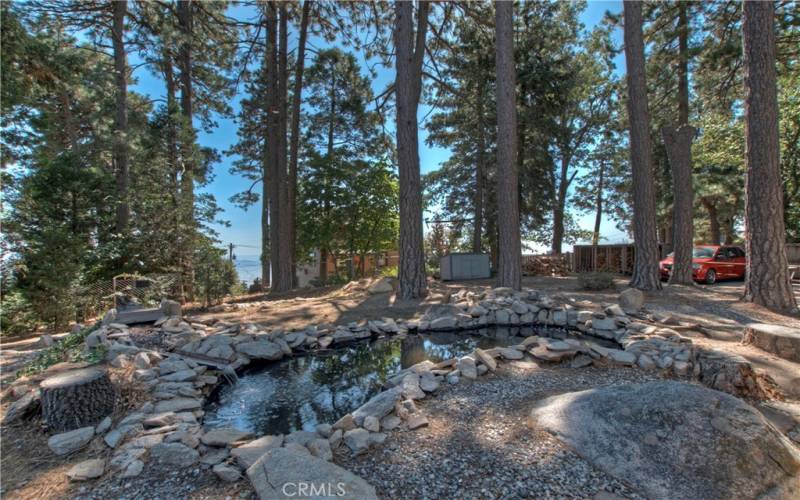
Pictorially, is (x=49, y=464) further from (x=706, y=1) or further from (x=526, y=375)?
(x=706, y=1)

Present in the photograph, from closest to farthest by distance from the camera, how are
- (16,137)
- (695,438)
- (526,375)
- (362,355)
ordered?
(695,438) < (526,375) < (362,355) < (16,137)

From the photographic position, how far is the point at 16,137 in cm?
892

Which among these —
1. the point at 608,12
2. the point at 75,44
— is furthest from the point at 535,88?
the point at 75,44

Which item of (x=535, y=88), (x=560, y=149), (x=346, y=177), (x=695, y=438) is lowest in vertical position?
(x=695, y=438)

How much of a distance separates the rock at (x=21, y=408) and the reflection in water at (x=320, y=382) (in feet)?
4.13

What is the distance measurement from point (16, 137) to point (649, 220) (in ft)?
49.7

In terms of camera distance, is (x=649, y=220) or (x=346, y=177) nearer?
(x=649, y=220)

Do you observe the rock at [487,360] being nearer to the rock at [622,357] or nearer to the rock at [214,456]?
the rock at [622,357]

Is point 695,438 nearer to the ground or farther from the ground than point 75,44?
nearer to the ground

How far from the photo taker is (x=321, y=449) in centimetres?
223

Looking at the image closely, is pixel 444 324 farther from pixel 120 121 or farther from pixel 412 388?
pixel 120 121

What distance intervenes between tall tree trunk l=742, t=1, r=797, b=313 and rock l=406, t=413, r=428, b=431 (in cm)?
613

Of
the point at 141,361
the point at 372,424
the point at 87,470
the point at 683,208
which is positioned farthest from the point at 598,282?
the point at 87,470

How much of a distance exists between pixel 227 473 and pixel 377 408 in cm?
107
